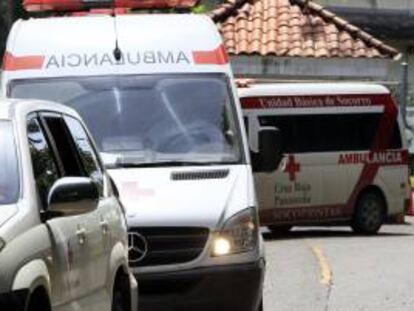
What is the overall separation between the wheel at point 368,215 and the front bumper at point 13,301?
17676 mm

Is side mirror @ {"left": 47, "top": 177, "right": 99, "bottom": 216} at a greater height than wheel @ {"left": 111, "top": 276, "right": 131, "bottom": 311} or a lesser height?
greater

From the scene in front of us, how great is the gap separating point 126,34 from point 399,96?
67.4ft

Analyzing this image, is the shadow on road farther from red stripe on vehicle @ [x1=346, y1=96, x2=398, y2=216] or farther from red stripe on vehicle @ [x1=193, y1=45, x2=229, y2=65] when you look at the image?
red stripe on vehicle @ [x1=193, y1=45, x2=229, y2=65]

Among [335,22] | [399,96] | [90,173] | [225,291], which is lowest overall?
[399,96]

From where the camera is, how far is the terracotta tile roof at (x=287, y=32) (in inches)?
1053

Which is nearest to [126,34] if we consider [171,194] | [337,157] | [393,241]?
[171,194]

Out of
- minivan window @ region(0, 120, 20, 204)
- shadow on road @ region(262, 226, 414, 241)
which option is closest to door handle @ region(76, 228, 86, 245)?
minivan window @ region(0, 120, 20, 204)

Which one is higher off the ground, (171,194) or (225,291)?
(171,194)

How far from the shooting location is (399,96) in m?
30.2

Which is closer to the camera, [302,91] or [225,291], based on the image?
[225,291]

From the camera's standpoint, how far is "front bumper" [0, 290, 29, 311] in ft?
16.9

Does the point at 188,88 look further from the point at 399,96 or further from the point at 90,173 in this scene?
the point at 399,96

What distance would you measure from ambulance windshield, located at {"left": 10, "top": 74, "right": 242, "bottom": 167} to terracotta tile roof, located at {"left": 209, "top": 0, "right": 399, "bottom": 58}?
642 inches

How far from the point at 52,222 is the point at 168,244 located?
114 inches
